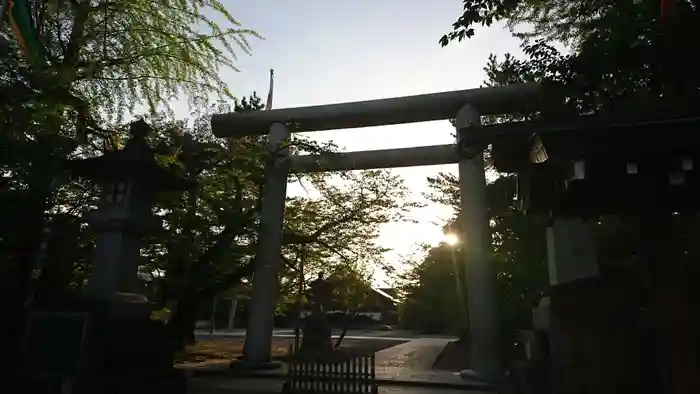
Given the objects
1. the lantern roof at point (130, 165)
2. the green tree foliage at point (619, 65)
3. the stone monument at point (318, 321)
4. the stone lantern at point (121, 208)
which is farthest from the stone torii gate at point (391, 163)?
the stone lantern at point (121, 208)

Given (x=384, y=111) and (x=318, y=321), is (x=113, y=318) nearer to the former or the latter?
(x=318, y=321)

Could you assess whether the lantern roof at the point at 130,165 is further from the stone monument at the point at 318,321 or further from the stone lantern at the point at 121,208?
the stone monument at the point at 318,321

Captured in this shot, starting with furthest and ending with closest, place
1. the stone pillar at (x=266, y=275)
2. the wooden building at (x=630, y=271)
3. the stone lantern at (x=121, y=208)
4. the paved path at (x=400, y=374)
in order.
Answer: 1. the stone pillar at (x=266, y=275)
2. the paved path at (x=400, y=374)
3. the stone lantern at (x=121, y=208)
4. the wooden building at (x=630, y=271)

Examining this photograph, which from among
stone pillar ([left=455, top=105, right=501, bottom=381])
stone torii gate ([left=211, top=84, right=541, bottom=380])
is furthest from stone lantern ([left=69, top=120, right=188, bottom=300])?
stone pillar ([left=455, top=105, right=501, bottom=381])

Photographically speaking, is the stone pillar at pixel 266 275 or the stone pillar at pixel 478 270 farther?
the stone pillar at pixel 266 275

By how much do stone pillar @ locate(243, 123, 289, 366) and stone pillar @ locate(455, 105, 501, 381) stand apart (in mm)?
4325

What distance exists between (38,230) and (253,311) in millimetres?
5692

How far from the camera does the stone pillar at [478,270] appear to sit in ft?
32.1

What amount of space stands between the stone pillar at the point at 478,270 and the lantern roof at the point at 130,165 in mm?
5651

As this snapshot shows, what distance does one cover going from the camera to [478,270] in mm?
10086

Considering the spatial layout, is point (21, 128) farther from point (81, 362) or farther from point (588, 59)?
point (588, 59)

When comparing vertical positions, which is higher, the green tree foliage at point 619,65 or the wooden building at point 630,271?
the green tree foliage at point 619,65

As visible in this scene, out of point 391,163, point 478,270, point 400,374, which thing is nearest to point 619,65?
point 478,270

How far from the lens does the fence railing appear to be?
745cm
